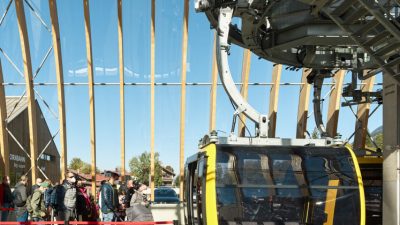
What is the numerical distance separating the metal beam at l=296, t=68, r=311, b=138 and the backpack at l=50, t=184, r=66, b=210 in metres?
8.76

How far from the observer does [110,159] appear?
18.0 metres

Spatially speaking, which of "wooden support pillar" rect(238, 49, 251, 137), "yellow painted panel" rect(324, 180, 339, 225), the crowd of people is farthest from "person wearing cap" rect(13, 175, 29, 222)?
"wooden support pillar" rect(238, 49, 251, 137)

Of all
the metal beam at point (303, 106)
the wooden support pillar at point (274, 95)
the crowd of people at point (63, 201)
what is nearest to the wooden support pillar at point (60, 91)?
the crowd of people at point (63, 201)

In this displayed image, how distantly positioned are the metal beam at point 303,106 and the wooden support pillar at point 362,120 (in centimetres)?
164

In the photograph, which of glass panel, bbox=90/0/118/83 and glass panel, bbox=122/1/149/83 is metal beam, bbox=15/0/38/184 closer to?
glass panel, bbox=90/0/118/83

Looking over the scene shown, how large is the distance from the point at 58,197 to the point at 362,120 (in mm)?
10275

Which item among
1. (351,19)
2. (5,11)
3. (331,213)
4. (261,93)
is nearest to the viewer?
(331,213)

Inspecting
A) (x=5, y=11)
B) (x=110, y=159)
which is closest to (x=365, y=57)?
(x=110, y=159)

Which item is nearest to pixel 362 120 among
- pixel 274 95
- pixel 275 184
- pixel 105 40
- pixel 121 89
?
pixel 274 95

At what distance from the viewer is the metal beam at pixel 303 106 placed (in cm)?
1803

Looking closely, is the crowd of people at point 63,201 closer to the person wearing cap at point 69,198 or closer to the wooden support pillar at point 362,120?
the person wearing cap at point 69,198

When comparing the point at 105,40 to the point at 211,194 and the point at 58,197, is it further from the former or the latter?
the point at 211,194

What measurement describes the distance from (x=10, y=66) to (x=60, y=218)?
7.27 metres

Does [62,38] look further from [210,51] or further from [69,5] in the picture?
[210,51]
